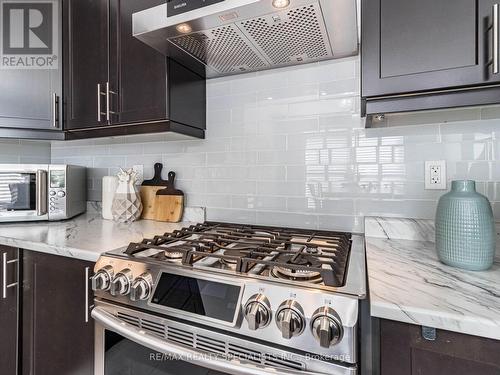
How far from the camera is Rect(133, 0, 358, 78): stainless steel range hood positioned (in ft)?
2.82

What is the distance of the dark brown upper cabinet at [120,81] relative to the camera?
4.05 ft

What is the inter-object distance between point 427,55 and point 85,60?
1.55m

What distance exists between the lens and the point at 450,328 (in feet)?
1.70

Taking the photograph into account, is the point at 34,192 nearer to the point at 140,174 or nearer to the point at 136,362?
the point at 140,174

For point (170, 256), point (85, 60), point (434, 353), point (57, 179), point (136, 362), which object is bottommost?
point (136, 362)

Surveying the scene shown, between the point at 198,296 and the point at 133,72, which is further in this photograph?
the point at 133,72

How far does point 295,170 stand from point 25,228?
1426 mm

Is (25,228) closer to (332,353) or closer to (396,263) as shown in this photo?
(332,353)

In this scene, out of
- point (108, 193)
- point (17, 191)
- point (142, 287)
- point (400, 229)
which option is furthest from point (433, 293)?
point (17, 191)

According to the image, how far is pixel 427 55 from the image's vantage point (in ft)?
2.50

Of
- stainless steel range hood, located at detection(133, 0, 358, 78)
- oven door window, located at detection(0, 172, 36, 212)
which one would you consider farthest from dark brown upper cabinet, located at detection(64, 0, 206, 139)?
oven door window, located at detection(0, 172, 36, 212)

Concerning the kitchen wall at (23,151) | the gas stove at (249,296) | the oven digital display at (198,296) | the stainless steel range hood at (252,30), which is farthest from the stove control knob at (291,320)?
the kitchen wall at (23,151)

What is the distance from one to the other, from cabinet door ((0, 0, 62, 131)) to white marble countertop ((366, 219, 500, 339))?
5.76 ft

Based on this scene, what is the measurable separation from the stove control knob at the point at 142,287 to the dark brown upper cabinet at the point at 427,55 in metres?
0.86
